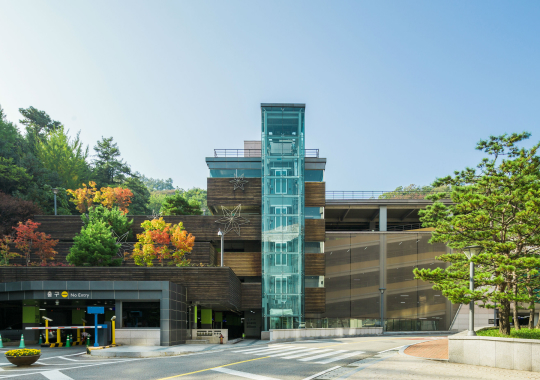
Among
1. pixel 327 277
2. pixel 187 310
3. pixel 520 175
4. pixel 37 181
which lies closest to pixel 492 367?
pixel 520 175

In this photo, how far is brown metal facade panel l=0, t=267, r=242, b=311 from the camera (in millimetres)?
31141

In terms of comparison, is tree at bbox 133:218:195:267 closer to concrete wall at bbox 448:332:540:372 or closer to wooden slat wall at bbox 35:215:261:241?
wooden slat wall at bbox 35:215:261:241

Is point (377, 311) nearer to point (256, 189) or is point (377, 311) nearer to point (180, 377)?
point (256, 189)

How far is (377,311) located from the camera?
171ft

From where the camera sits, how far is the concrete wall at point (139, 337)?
27138 millimetres

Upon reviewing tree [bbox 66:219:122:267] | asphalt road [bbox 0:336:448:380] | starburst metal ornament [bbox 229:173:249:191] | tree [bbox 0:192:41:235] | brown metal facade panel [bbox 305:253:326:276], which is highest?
starburst metal ornament [bbox 229:173:249:191]

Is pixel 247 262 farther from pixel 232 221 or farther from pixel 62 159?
pixel 62 159

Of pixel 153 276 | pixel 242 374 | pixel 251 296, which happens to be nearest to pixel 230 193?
pixel 251 296

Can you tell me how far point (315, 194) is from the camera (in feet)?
157

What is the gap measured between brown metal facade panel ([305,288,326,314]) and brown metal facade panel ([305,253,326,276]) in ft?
5.39

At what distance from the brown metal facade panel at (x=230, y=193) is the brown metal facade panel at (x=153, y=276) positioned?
49.2 feet

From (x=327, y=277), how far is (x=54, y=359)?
36.4 meters

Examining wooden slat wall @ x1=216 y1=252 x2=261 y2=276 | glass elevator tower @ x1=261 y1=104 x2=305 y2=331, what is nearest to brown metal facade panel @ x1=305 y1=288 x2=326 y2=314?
glass elevator tower @ x1=261 y1=104 x2=305 y2=331

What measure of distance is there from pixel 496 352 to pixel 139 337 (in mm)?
19014
